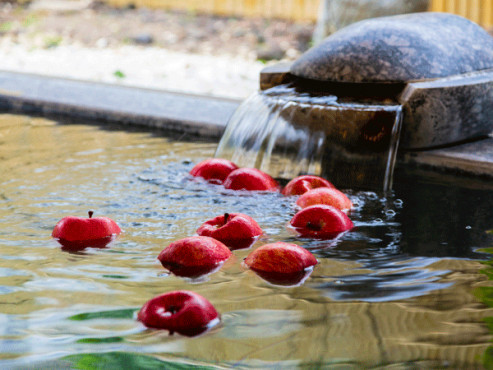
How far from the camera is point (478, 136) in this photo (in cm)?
471

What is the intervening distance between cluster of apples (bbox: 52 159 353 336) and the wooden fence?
939cm

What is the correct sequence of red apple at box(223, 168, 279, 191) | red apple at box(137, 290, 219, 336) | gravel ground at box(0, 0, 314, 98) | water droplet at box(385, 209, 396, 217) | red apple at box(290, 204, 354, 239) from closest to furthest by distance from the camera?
1. red apple at box(137, 290, 219, 336)
2. red apple at box(290, 204, 354, 239)
3. water droplet at box(385, 209, 396, 217)
4. red apple at box(223, 168, 279, 191)
5. gravel ground at box(0, 0, 314, 98)

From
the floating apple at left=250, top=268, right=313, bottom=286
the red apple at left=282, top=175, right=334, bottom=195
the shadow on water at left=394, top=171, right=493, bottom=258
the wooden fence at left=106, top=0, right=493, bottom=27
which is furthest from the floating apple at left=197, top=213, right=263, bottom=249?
the wooden fence at left=106, top=0, right=493, bottom=27

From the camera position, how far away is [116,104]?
20.9ft

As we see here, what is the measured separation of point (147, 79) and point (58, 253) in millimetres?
5809

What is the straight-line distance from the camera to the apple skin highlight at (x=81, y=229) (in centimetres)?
315

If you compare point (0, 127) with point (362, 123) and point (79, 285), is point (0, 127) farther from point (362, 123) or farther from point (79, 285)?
point (79, 285)

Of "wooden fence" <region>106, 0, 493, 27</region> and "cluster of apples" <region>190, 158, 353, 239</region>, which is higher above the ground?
"wooden fence" <region>106, 0, 493, 27</region>

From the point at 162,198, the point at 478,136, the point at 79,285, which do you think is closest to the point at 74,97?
the point at 162,198

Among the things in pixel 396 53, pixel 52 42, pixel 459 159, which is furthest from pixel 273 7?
pixel 459 159

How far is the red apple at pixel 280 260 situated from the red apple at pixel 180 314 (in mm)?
517

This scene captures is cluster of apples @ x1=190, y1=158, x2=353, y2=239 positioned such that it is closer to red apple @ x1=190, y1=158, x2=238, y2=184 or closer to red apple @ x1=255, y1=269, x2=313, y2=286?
red apple @ x1=190, y1=158, x2=238, y2=184

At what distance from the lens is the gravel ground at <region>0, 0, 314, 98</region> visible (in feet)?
28.7

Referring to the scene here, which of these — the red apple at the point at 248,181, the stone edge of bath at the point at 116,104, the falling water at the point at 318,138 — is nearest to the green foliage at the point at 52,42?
the stone edge of bath at the point at 116,104
